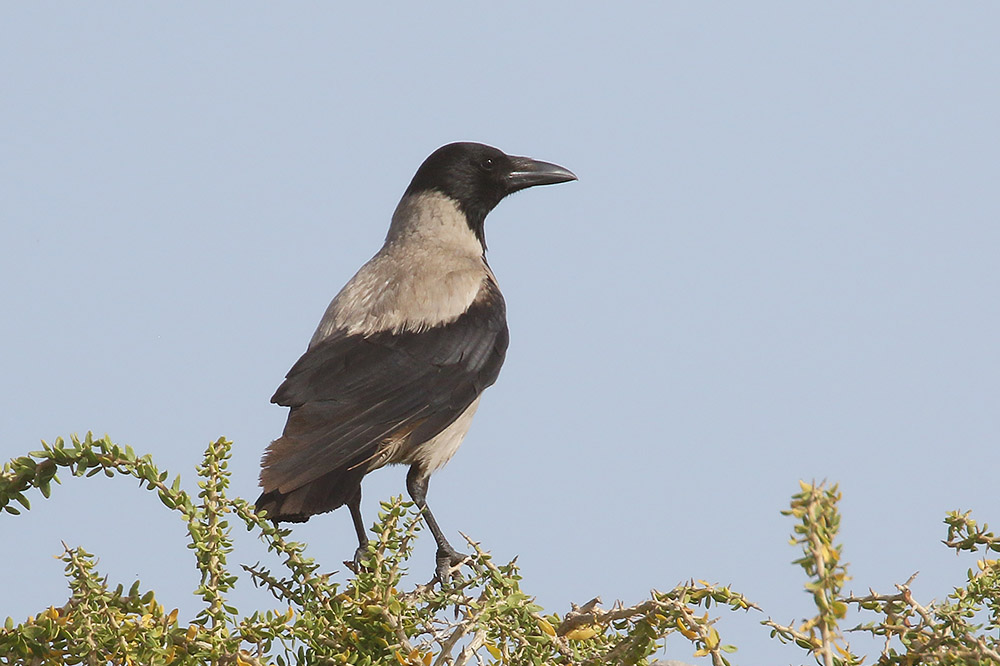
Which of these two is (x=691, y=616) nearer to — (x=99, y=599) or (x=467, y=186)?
(x=99, y=599)

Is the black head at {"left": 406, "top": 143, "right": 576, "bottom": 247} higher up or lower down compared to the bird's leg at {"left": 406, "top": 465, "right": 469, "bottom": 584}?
higher up

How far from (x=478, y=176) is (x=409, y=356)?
5.44ft

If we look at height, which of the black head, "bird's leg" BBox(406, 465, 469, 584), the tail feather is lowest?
the tail feather

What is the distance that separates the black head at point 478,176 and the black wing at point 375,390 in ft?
3.01

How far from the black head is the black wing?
3.01 feet

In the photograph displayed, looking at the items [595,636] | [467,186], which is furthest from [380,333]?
[595,636]

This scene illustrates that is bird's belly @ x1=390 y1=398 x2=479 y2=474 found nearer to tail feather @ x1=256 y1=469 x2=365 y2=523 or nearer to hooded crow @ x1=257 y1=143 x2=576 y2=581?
hooded crow @ x1=257 y1=143 x2=576 y2=581

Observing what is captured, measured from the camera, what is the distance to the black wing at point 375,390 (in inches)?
150

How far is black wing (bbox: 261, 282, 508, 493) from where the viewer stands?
380 centimetres

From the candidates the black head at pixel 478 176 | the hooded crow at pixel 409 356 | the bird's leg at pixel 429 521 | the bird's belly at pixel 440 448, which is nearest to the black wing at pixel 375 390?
the hooded crow at pixel 409 356

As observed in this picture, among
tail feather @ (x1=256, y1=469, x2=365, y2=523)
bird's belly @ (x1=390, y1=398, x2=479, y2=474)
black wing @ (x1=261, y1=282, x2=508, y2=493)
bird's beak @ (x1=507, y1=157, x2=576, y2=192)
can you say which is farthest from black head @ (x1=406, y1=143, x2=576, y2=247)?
tail feather @ (x1=256, y1=469, x2=365, y2=523)

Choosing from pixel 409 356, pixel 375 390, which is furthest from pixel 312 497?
pixel 409 356

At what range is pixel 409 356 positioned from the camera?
4578mm

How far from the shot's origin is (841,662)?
188 centimetres
